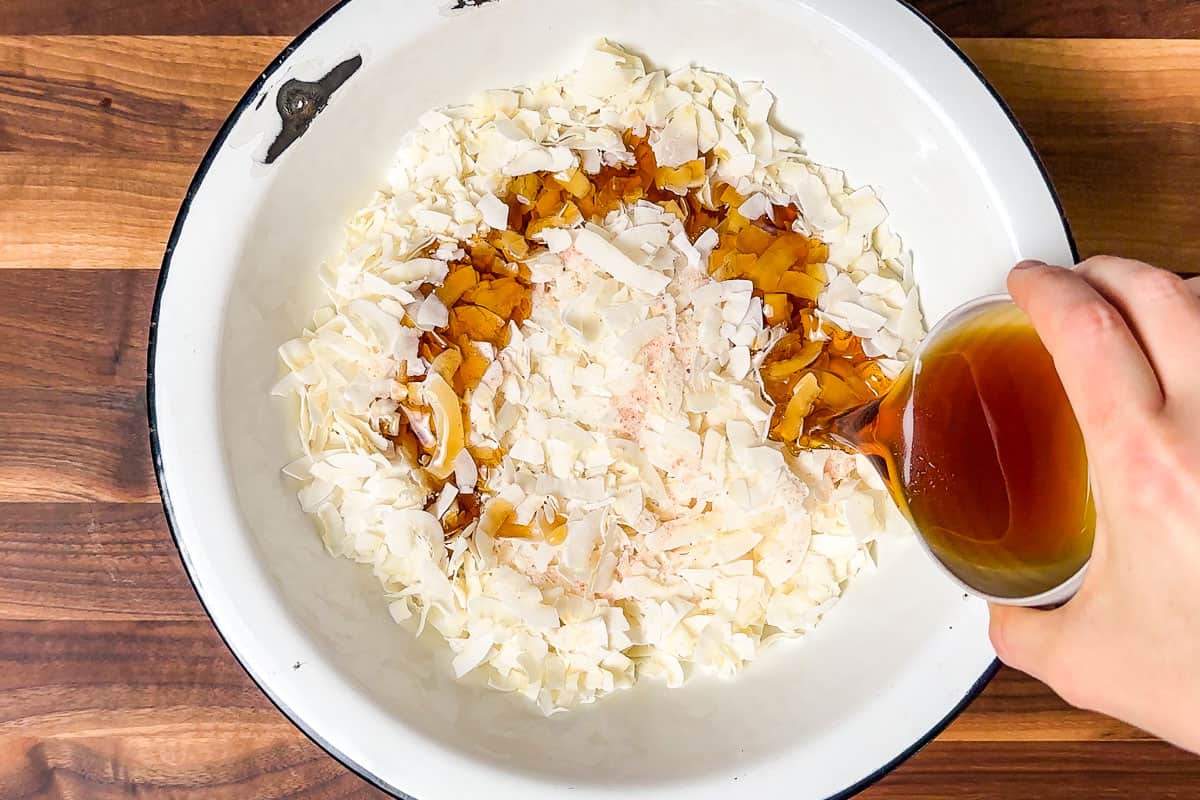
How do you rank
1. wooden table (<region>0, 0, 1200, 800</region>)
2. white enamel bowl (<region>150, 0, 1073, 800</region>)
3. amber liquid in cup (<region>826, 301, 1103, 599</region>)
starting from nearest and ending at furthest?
amber liquid in cup (<region>826, 301, 1103, 599</region>), white enamel bowl (<region>150, 0, 1073, 800</region>), wooden table (<region>0, 0, 1200, 800</region>)

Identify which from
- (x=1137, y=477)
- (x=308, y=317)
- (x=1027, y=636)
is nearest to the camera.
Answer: (x=1137, y=477)

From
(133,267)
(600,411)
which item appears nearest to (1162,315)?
(600,411)

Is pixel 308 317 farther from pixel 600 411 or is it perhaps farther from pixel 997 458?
pixel 997 458

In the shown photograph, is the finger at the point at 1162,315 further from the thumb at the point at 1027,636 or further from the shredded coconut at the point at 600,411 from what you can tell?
the shredded coconut at the point at 600,411

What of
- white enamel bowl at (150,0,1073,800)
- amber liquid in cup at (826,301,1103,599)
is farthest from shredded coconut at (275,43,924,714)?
amber liquid in cup at (826,301,1103,599)

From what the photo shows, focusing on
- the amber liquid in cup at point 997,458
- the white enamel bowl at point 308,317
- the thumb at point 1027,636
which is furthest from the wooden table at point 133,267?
the thumb at point 1027,636

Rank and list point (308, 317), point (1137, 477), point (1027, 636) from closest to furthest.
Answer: point (1137, 477) → point (1027, 636) → point (308, 317)

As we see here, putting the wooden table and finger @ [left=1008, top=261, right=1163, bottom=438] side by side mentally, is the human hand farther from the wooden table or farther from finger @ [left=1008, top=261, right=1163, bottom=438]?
the wooden table
